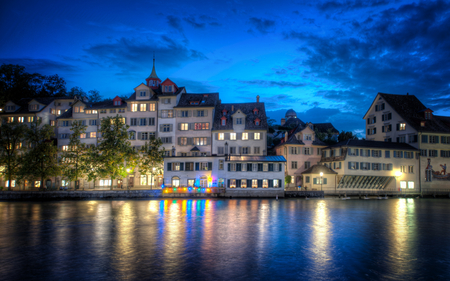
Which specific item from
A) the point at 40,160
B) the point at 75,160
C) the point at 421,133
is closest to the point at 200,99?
the point at 75,160

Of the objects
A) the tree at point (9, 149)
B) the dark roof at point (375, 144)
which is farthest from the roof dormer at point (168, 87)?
the dark roof at point (375, 144)

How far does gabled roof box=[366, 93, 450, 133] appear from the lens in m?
74.2

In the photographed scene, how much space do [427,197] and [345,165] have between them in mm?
20624

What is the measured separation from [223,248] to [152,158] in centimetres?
4770

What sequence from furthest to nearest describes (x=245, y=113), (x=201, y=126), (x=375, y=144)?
(x=245, y=113), (x=201, y=126), (x=375, y=144)

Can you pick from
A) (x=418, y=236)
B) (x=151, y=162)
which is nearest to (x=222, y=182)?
(x=151, y=162)

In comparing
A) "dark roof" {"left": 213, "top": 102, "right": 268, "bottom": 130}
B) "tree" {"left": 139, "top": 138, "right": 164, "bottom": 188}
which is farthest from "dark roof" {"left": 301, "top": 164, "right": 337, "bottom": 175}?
"tree" {"left": 139, "top": 138, "right": 164, "bottom": 188}

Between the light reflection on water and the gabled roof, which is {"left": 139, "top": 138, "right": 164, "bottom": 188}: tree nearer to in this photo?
the light reflection on water

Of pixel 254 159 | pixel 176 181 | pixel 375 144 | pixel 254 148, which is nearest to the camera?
pixel 254 159

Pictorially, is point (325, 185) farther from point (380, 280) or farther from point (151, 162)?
point (380, 280)

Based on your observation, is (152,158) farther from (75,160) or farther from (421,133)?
(421,133)

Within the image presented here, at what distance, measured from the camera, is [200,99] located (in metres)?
77.9

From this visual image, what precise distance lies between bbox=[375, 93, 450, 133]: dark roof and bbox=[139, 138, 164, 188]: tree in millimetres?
53921

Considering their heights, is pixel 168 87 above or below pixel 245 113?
above
